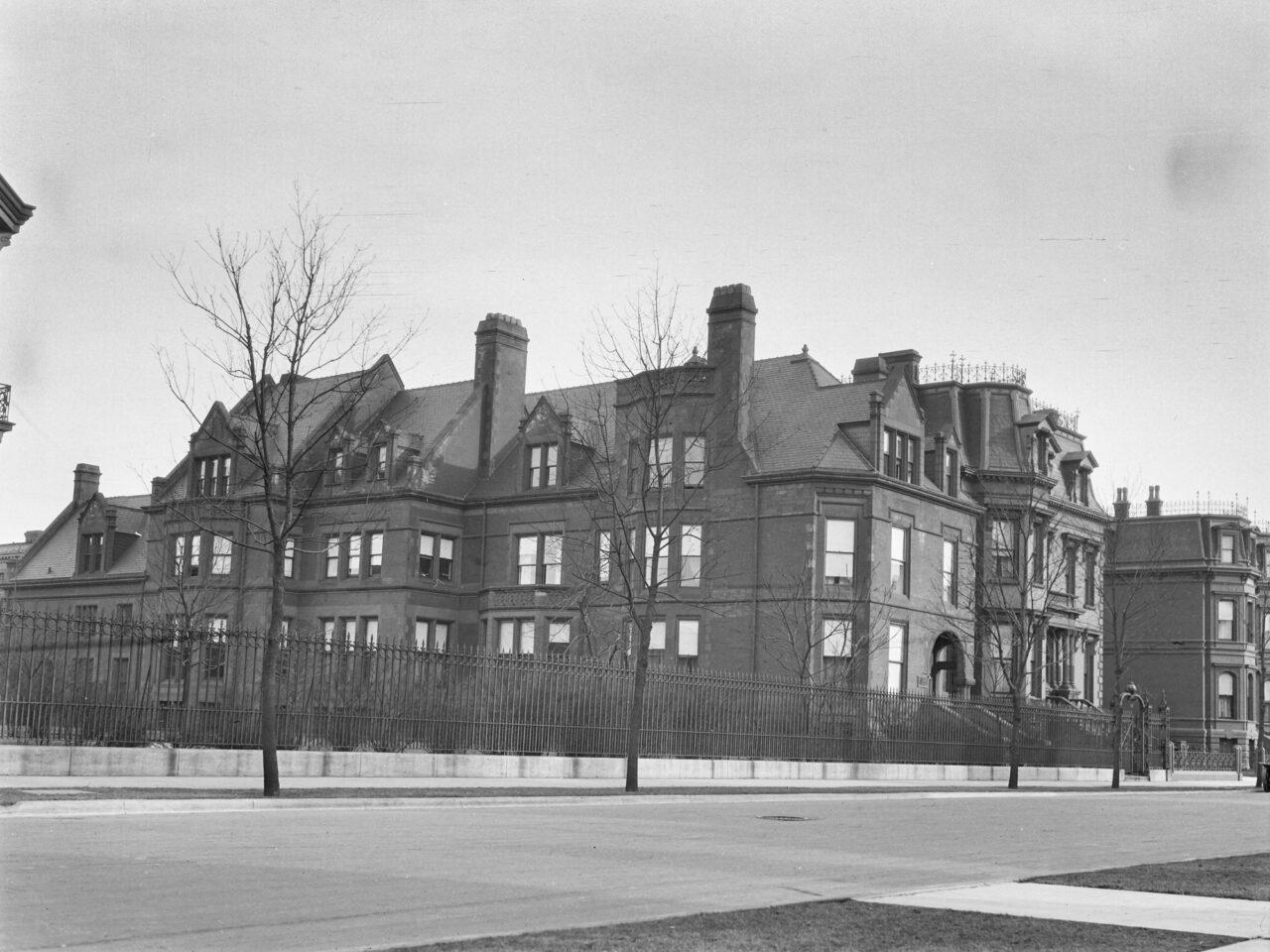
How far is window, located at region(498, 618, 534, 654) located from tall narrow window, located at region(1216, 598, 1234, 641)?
42.5 metres

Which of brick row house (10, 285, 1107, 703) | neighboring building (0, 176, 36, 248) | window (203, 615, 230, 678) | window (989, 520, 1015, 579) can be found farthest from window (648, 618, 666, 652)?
neighboring building (0, 176, 36, 248)

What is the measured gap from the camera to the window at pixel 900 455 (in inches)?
1966

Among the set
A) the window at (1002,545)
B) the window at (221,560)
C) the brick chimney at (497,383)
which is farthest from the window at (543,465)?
the window at (1002,545)

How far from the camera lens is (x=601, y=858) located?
44.7 feet

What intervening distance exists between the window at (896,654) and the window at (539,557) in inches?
478

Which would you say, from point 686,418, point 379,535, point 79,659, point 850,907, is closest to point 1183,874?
point 850,907

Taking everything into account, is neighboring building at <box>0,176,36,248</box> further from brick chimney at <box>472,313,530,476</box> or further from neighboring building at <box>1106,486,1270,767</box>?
neighboring building at <box>1106,486,1270,767</box>

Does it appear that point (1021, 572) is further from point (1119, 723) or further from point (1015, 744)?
point (1015, 744)

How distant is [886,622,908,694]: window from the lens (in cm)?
4969

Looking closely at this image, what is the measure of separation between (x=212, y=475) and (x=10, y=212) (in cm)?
3772

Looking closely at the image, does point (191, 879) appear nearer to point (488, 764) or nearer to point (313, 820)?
point (313, 820)

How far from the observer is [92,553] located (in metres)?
67.8

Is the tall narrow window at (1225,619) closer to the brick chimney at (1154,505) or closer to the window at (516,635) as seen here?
the brick chimney at (1154,505)

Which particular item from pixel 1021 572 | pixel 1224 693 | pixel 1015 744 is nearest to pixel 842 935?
pixel 1015 744
